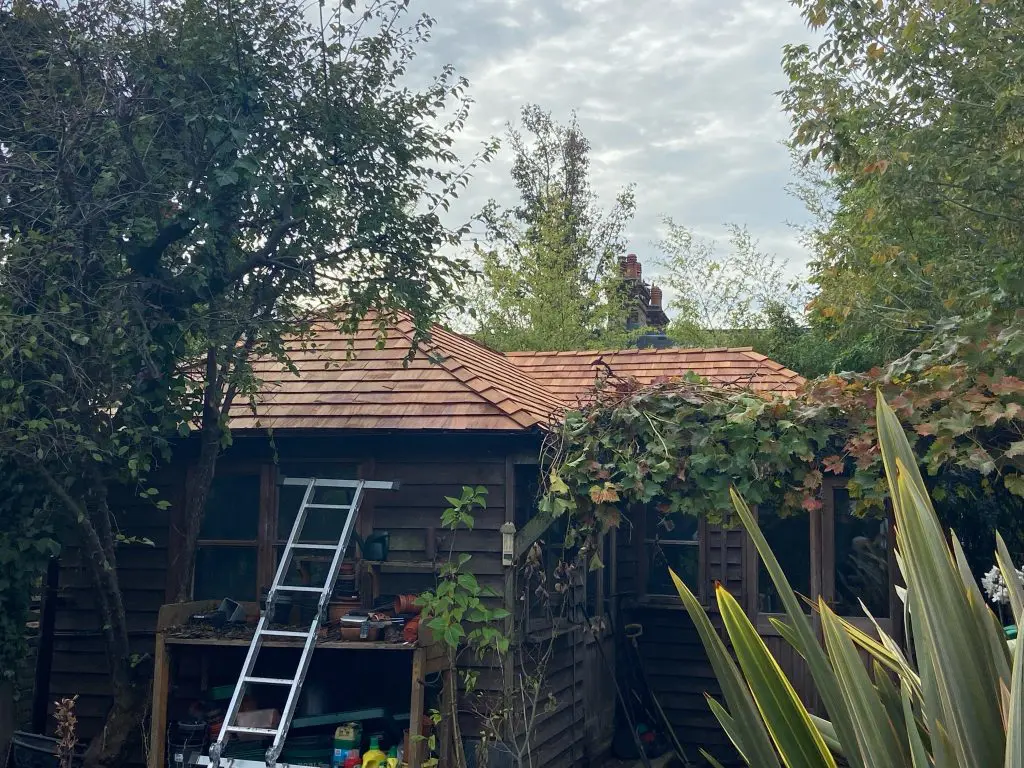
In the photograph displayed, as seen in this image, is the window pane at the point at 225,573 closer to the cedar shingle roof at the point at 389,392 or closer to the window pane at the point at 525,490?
the cedar shingle roof at the point at 389,392

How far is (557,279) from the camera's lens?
22.3 m

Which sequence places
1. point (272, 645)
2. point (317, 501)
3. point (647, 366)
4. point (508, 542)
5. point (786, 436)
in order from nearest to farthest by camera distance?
point (786, 436) → point (272, 645) → point (508, 542) → point (317, 501) → point (647, 366)

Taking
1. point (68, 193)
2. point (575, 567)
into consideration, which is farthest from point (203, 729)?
point (68, 193)

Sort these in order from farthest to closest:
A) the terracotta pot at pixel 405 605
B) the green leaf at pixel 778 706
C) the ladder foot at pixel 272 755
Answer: the terracotta pot at pixel 405 605
the ladder foot at pixel 272 755
the green leaf at pixel 778 706

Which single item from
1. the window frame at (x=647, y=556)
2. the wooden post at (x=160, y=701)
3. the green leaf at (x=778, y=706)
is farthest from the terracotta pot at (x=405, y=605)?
the green leaf at (x=778, y=706)

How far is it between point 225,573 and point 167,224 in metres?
3.05

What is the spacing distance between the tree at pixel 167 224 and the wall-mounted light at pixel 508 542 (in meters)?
1.79

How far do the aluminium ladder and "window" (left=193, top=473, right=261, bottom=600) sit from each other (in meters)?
0.54

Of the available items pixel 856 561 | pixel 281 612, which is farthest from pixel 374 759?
pixel 856 561

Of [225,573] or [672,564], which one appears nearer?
[225,573]

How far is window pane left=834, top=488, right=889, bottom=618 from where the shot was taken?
8.79 m

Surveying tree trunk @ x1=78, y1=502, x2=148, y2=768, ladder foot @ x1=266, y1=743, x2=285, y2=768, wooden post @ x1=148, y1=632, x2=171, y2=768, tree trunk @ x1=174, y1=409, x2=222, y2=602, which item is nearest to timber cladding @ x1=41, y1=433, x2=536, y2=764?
tree trunk @ x1=78, y1=502, x2=148, y2=768

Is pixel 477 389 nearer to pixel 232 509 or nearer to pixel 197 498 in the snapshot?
pixel 197 498

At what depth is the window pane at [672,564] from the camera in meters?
10.0
